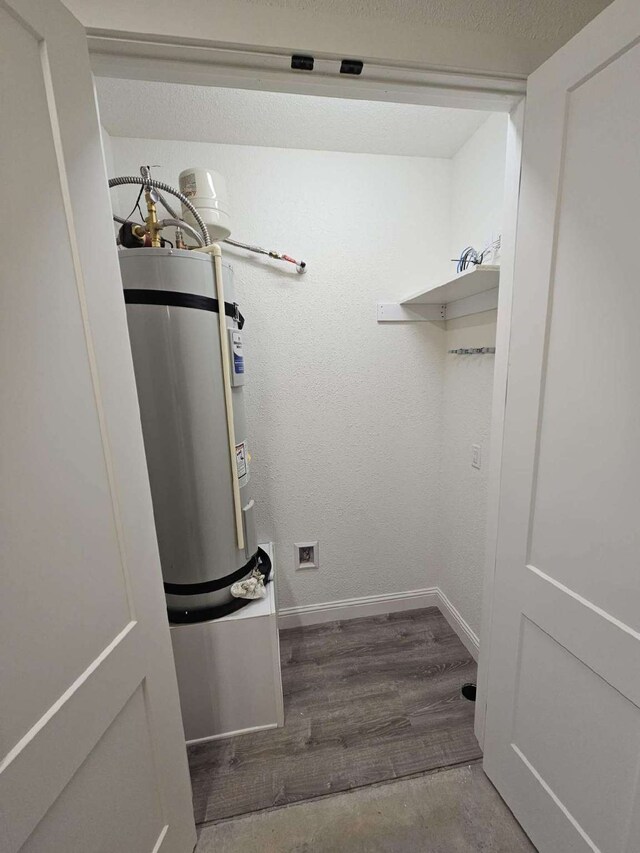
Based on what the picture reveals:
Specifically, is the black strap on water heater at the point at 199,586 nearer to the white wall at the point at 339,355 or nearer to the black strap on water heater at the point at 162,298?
the white wall at the point at 339,355

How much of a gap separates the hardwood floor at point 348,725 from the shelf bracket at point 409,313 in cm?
175

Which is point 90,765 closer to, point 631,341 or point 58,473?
point 58,473

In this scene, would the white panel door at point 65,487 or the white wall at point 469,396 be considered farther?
the white wall at point 469,396

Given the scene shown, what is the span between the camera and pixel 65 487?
0.63 m

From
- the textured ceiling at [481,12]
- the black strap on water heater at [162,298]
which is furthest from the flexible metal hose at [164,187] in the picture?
the textured ceiling at [481,12]

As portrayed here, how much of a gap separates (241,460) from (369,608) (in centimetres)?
134

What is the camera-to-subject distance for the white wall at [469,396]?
1470 millimetres

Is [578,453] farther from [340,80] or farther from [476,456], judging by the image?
[340,80]

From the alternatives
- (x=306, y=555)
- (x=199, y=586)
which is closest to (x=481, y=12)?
Answer: (x=199, y=586)

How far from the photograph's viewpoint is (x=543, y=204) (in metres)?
0.88

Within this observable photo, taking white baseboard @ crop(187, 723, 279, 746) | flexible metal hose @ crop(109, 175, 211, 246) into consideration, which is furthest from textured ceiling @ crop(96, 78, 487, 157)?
white baseboard @ crop(187, 723, 279, 746)

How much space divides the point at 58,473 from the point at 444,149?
208 cm

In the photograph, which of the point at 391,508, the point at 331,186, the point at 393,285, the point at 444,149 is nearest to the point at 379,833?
the point at 391,508

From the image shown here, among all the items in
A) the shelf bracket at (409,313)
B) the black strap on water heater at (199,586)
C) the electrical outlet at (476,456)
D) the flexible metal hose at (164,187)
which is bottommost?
the black strap on water heater at (199,586)
